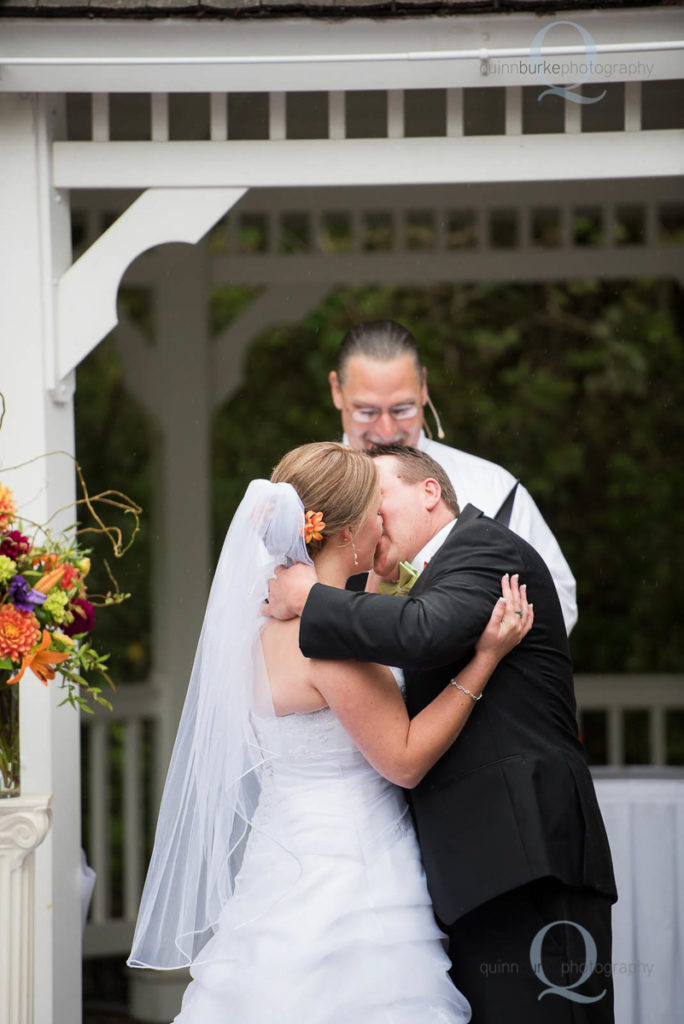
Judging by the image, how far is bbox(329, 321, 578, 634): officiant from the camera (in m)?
3.93

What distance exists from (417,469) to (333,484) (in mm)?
319

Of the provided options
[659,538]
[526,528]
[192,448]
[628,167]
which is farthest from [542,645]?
[659,538]

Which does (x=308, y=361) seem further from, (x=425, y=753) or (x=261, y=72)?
(x=425, y=753)

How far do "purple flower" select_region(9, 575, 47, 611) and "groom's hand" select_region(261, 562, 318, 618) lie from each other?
622 mm

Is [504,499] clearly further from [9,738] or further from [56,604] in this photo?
[9,738]

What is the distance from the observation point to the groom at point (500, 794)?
2.56 m

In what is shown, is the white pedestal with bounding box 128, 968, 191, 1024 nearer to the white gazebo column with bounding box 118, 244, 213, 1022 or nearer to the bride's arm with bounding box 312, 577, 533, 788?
the white gazebo column with bounding box 118, 244, 213, 1022

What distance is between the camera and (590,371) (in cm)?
932

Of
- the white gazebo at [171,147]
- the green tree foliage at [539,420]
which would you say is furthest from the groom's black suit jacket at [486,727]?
the green tree foliage at [539,420]

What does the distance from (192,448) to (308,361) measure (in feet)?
13.5

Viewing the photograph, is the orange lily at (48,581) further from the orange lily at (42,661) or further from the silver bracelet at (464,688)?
the silver bracelet at (464,688)

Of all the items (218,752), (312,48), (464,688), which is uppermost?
(312,48)

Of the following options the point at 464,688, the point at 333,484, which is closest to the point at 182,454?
the point at 333,484

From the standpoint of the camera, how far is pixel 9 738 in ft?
10.3
